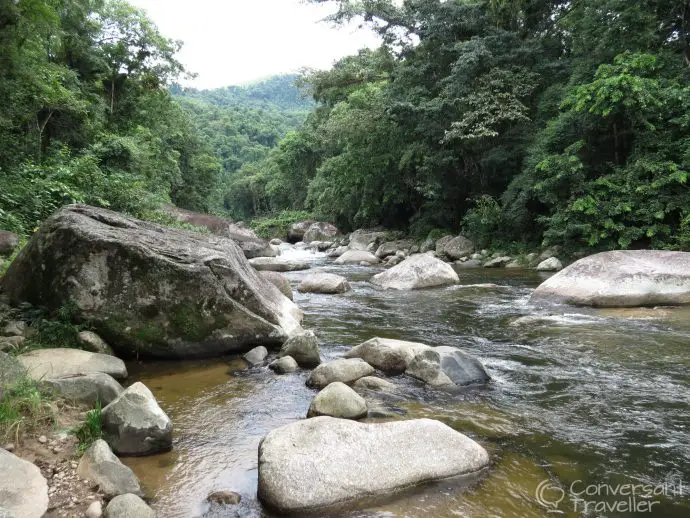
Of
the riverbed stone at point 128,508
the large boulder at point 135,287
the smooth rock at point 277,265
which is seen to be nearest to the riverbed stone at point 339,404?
the riverbed stone at point 128,508

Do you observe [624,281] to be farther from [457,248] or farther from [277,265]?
[457,248]

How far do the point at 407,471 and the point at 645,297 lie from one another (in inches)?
317

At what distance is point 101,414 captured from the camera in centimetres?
401

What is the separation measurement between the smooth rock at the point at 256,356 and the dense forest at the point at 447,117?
5.83 meters

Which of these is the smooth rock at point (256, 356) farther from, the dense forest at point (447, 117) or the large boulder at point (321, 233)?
the large boulder at point (321, 233)

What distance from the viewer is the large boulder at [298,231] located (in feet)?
132

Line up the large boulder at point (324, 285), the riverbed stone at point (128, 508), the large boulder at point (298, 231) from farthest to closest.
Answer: the large boulder at point (298, 231), the large boulder at point (324, 285), the riverbed stone at point (128, 508)

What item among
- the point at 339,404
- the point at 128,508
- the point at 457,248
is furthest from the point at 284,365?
the point at 457,248

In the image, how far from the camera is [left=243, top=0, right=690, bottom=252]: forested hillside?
14484 mm

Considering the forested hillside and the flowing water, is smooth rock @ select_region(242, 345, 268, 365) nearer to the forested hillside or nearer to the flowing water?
→ the flowing water

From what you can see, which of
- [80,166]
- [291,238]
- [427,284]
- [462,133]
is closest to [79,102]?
[80,166]

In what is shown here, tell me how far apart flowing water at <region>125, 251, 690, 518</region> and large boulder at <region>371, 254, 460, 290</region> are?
13.0 ft

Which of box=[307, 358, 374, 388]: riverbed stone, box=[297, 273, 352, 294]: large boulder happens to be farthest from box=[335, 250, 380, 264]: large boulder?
box=[307, 358, 374, 388]: riverbed stone

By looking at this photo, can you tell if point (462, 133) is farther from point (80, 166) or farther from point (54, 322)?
point (54, 322)
